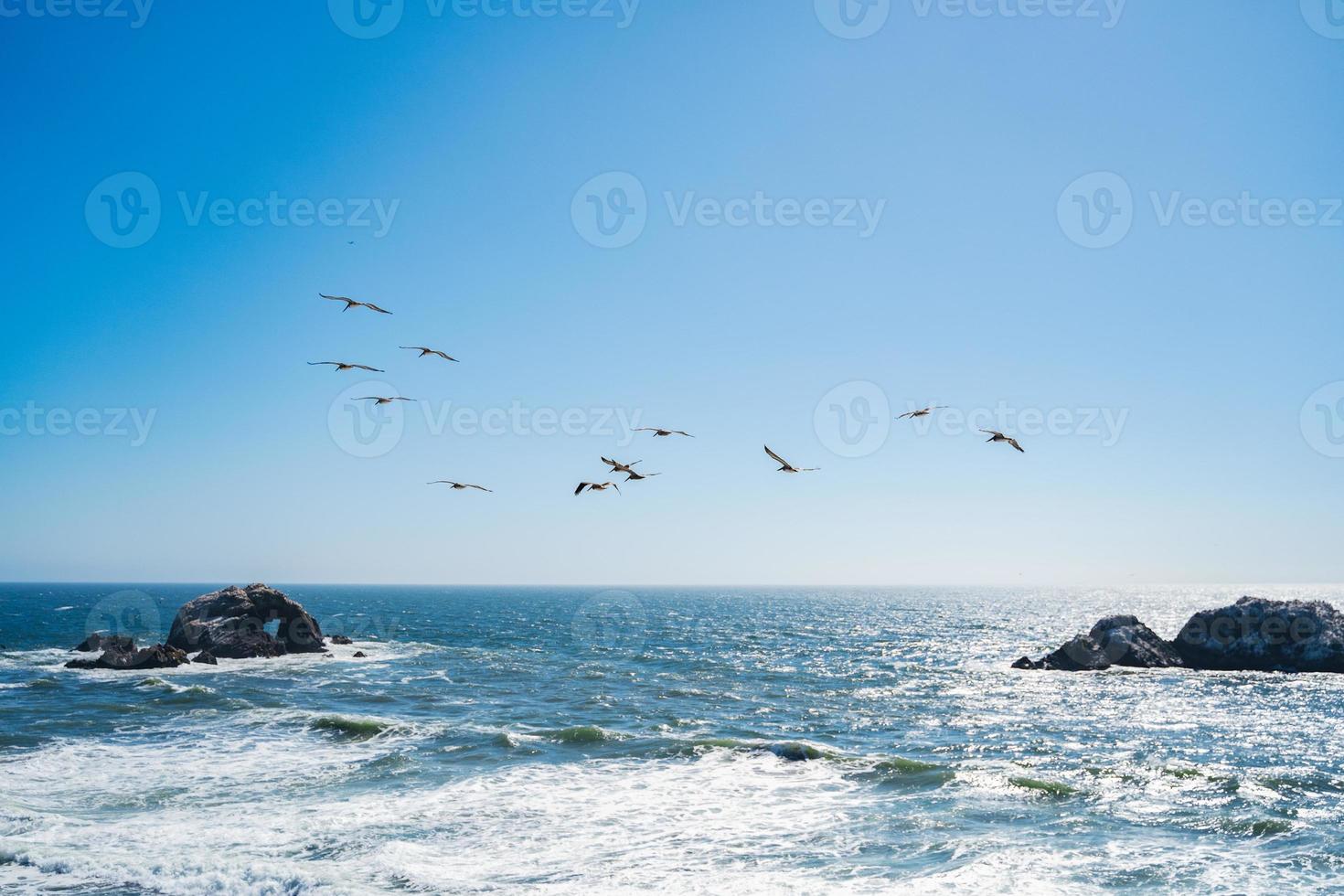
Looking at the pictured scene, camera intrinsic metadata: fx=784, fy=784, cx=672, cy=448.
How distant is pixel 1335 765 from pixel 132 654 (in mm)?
58347

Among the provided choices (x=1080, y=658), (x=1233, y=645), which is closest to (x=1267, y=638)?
(x=1233, y=645)

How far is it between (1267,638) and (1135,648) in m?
8.28

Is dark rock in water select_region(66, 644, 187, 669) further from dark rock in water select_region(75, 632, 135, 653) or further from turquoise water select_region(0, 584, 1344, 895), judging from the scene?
turquoise water select_region(0, 584, 1344, 895)

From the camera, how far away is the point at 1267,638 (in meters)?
52.5

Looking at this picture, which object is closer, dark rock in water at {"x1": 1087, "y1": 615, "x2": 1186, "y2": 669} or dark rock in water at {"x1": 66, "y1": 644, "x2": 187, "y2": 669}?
dark rock in water at {"x1": 66, "y1": 644, "x2": 187, "y2": 669}

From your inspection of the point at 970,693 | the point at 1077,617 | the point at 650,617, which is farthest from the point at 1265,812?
the point at 1077,617

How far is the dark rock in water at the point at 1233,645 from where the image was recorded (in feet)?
169

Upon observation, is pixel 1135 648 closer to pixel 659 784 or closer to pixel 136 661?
pixel 659 784

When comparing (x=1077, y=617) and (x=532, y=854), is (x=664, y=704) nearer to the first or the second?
(x=532, y=854)

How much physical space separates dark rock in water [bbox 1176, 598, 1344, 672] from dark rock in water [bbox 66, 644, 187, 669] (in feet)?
216

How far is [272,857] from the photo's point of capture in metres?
17.1

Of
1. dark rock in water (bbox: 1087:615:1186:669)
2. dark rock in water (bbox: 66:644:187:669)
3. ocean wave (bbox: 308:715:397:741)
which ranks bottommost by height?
dark rock in water (bbox: 66:644:187:669)

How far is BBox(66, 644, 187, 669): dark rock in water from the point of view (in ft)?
152

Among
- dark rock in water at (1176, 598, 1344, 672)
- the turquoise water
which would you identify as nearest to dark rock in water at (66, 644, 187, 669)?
the turquoise water
